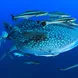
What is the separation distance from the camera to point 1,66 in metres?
25.9

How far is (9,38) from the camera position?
2.04 meters

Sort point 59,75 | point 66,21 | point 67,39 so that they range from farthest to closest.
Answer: point 59,75 → point 66,21 → point 67,39

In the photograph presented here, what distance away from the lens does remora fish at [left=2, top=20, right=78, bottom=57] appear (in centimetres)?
198

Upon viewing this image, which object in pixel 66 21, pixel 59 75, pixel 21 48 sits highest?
pixel 66 21

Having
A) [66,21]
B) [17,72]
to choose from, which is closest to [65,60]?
[17,72]

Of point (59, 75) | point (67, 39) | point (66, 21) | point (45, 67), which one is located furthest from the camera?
point (45, 67)

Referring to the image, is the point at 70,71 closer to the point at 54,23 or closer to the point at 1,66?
the point at 1,66

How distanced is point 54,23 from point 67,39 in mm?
192

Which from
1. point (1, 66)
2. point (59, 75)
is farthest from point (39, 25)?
point (1, 66)

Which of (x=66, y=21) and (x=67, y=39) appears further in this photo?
(x=66, y=21)

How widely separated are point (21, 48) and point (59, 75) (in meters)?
22.5

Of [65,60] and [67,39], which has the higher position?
[67,39]

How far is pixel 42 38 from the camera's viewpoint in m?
2.00

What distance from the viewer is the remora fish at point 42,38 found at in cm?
198
